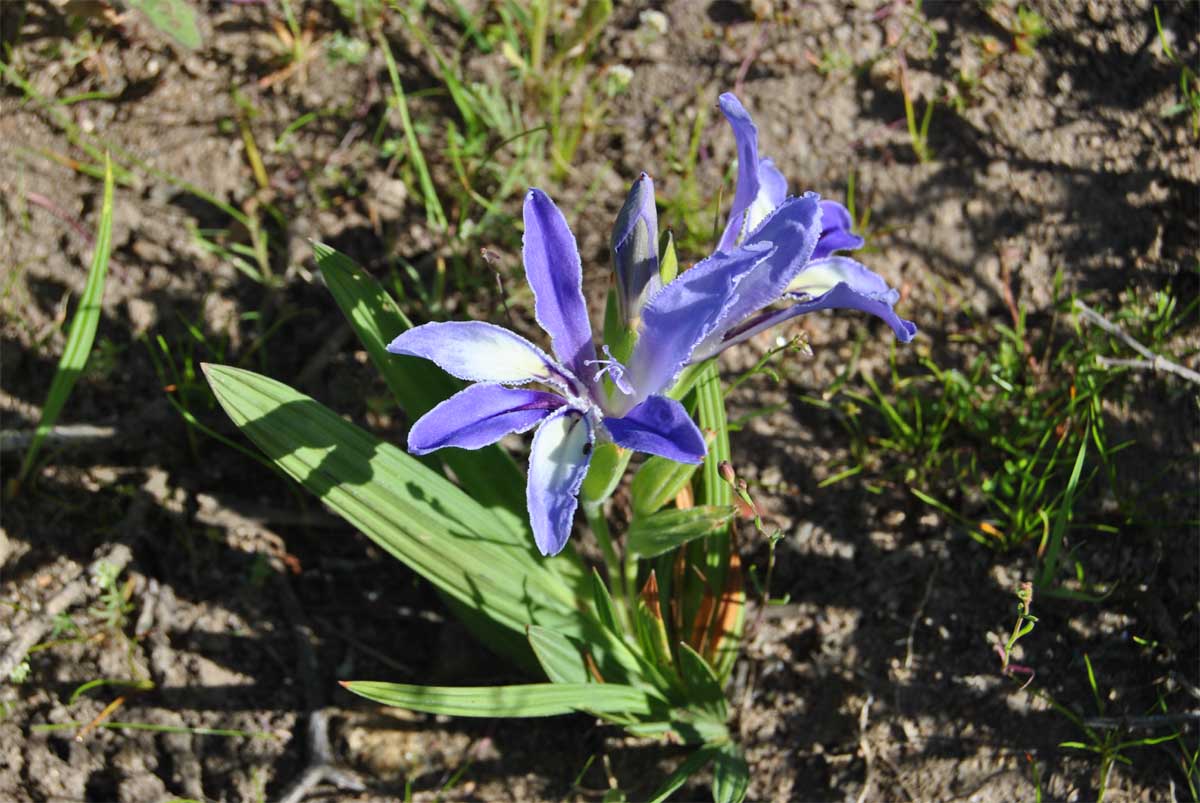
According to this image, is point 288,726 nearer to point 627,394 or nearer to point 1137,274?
point 627,394

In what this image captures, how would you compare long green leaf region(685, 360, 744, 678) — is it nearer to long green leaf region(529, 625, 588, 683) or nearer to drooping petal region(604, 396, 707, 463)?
long green leaf region(529, 625, 588, 683)

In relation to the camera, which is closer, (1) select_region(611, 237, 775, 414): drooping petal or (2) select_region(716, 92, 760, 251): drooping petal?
(1) select_region(611, 237, 775, 414): drooping petal

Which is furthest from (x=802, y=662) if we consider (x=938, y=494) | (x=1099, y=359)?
(x=1099, y=359)

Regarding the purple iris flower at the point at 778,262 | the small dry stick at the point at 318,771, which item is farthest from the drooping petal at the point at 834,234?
the small dry stick at the point at 318,771

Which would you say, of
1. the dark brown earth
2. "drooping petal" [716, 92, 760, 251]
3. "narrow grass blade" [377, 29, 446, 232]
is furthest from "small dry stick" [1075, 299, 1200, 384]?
"narrow grass blade" [377, 29, 446, 232]

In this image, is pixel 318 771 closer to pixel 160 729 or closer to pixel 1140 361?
pixel 160 729
